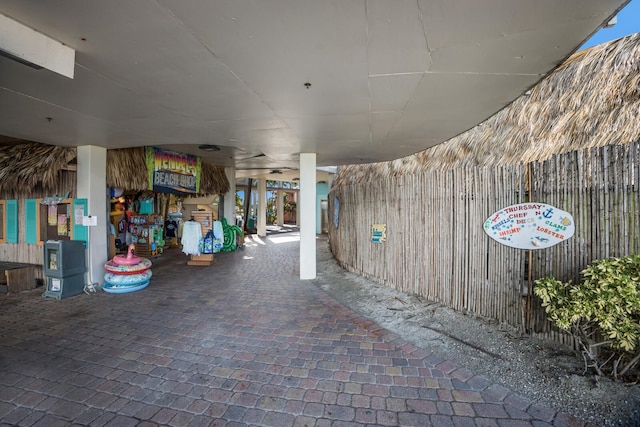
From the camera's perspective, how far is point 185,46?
7.78 ft

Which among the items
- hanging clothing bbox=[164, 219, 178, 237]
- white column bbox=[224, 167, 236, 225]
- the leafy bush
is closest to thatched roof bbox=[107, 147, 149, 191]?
white column bbox=[224, 167, 236, 225]

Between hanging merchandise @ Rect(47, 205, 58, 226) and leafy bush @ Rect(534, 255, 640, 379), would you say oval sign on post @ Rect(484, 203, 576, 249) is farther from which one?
hanging merchandise @ Rect(47, 205, 58, 226)

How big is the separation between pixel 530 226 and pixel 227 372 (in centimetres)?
378

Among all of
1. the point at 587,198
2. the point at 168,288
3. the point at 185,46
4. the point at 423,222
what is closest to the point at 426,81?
the point at 587,198

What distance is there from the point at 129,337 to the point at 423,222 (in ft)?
15.2

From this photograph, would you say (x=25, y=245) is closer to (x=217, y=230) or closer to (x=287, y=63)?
(x=217, y=230)

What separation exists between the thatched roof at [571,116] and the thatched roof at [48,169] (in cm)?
689

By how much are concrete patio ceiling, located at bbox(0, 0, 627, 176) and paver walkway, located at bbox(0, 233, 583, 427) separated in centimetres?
289

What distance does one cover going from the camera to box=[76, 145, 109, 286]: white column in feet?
18.7

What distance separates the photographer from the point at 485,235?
4020 millimetres

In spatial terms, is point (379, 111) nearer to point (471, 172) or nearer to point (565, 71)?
point (471, 172)

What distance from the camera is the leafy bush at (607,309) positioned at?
2334mm

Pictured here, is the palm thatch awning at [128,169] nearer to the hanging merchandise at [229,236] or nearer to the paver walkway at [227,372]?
the paver walkway at [227,372]

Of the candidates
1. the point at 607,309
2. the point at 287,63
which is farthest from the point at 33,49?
the point at 607,309
